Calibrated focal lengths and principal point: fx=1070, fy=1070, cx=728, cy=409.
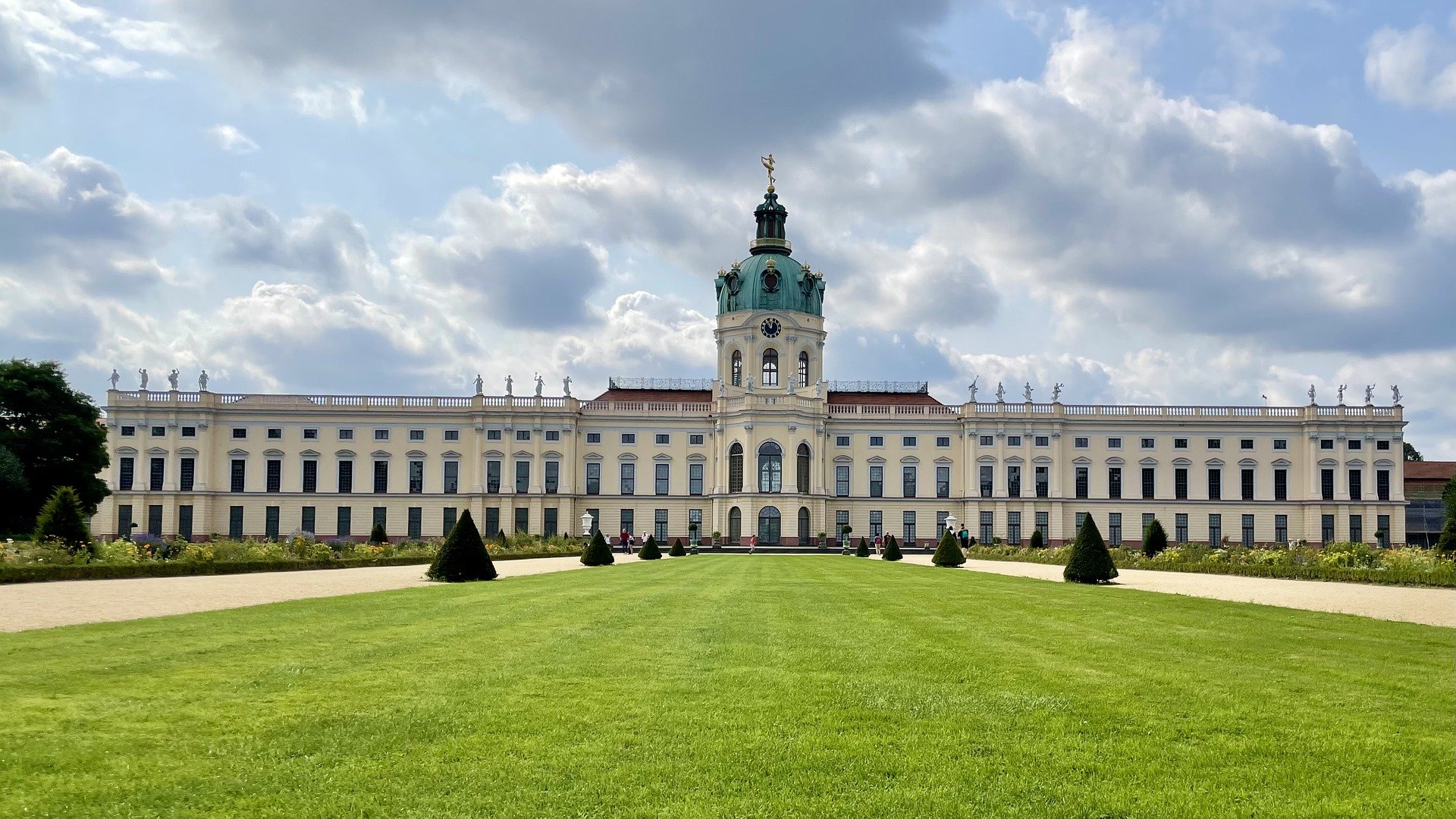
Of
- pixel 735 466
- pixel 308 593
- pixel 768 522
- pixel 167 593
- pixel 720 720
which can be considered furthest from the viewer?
pixel 735 466

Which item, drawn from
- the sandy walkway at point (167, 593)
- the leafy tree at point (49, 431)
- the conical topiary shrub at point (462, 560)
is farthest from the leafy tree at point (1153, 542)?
the leafy tree at point (49, 431)

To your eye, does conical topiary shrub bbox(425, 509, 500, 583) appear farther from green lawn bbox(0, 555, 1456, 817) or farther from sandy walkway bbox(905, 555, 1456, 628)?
sandy walkway bbox(905, 555, 1456, 628)

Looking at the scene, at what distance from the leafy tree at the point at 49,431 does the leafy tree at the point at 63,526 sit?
80.7ft

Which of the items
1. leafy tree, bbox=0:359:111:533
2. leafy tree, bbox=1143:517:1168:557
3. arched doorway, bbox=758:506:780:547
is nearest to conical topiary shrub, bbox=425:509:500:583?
leafy tree, bbox=1143:517:1168:557

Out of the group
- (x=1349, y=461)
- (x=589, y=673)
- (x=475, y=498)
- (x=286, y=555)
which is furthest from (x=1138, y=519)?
(x=589, y=673)

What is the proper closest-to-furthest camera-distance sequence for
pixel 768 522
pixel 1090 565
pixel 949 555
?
pixel 1090 565 → pixel 949 555 → pixel 768 522

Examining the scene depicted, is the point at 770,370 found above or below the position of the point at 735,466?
above

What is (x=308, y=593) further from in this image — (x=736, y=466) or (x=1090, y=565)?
(x=736, y=466)

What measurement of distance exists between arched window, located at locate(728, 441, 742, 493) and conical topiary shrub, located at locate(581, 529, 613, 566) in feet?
120

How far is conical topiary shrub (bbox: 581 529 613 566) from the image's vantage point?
42812 millimetres

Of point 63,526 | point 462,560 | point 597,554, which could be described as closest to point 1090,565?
point 462,560

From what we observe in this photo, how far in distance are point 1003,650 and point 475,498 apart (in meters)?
72.3

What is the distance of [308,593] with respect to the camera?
2384 centimetres

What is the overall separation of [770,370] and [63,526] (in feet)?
198
